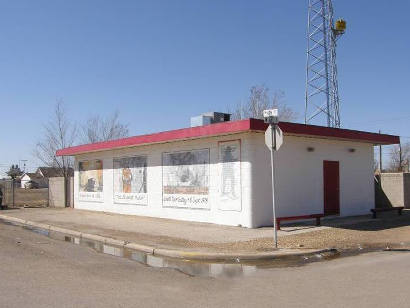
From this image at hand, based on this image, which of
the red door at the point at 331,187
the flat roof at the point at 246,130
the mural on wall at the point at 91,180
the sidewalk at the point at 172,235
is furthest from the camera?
the mural on wall at the point at 91,180

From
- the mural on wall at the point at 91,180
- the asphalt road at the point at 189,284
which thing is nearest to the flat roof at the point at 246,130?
the mural on wall at the point at 91,180

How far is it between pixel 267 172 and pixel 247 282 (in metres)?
8.00

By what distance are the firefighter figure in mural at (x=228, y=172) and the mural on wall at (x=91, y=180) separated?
9.41 metres

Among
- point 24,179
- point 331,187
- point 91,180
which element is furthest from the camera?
point 24,179

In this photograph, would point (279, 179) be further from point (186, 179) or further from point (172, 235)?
point (172, 235)

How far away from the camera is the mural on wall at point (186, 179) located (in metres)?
17.2

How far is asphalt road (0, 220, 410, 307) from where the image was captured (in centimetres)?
661

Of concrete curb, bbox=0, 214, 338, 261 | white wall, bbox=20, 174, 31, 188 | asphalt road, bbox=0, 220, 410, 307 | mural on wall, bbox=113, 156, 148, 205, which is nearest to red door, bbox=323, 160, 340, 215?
concrete curb, bbox=0, 214, 338, 261

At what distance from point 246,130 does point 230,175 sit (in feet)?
6.93

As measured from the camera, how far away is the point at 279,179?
1616 cm

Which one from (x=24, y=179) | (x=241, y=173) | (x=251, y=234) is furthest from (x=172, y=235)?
(x=24, y=179)

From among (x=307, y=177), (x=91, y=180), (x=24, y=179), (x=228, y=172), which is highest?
(x=228, y=172)

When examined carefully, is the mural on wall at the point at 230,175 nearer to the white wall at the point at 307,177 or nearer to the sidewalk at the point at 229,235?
the white wall at the point at 307,177

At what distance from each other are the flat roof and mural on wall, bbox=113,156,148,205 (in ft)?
2.74
